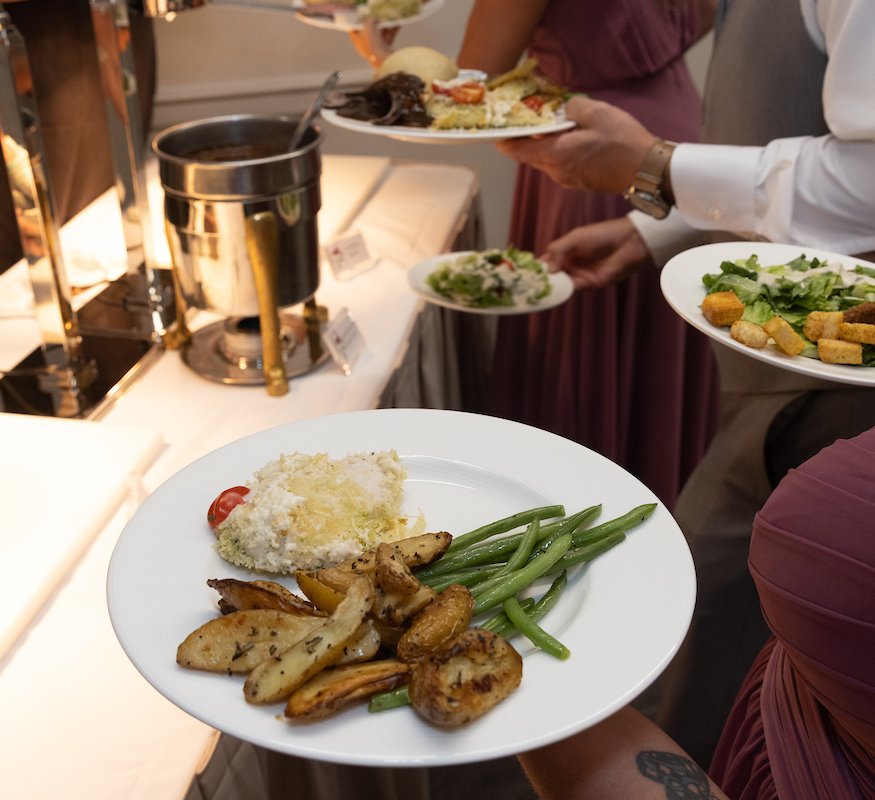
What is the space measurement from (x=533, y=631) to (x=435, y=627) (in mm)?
94

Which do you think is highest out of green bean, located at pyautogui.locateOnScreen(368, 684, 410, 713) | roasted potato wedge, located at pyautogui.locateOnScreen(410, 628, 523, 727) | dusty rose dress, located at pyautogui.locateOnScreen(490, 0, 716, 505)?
roasted potato wedge, located at pyautogui.locateOnScreen(410, 628, 523, 727)

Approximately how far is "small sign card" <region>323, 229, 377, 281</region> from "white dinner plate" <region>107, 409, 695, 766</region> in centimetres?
103

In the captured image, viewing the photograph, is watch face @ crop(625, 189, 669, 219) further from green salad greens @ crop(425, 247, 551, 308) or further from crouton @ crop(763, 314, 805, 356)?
crouton @ crop(763, 314, 805, 356)

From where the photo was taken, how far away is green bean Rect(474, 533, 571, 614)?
2.85 ft

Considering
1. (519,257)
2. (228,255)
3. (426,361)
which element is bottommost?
(426,361)

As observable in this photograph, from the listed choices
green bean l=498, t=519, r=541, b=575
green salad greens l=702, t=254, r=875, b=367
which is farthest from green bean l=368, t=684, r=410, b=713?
green salad greens l=702, t=254, r=875, b=367

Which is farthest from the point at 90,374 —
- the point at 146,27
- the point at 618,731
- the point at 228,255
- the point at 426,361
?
the point at 146,27

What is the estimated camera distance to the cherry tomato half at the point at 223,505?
93 centimetres

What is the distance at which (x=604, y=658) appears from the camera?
76 cm

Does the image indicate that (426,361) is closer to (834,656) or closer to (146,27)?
(834,656)

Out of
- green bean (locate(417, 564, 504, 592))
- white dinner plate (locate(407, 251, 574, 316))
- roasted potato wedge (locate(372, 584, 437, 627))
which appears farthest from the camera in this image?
white dinner plate (locate(407, 251, 574, 316))

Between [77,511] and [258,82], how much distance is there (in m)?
3.23

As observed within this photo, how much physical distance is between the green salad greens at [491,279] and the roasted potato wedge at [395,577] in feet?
3.90

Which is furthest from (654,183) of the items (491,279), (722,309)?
(722,309)
